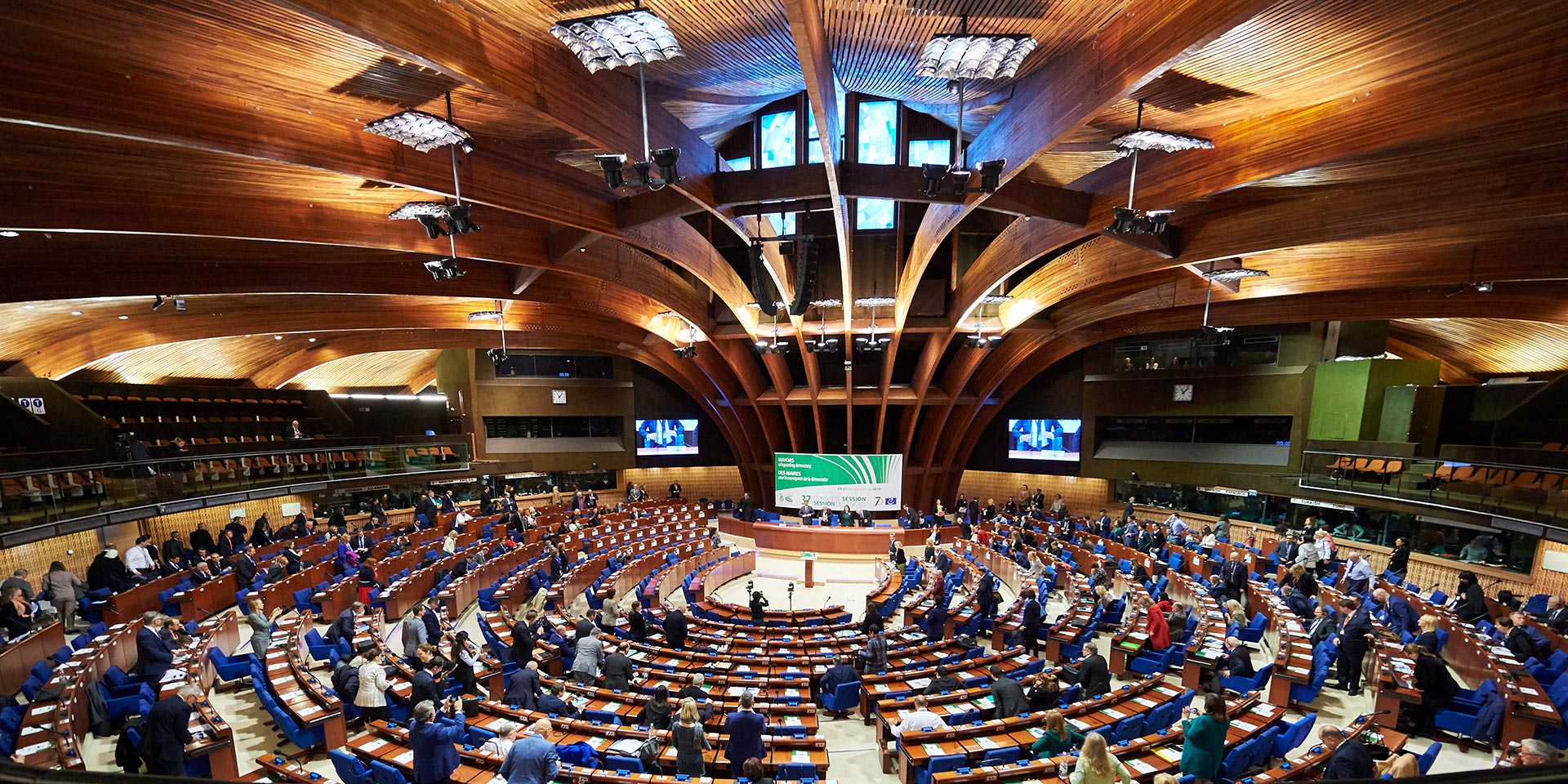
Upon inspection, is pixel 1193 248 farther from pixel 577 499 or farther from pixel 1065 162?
pixel 577 499

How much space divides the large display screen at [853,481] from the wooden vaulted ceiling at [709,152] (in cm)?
763

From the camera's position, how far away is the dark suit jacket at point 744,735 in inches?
287

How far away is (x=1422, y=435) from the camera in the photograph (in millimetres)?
19750

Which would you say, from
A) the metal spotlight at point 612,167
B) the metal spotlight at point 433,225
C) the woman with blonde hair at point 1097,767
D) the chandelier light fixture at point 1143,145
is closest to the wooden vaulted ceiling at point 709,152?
the metal spotlight at point 433,225

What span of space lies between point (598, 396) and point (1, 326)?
720 inches

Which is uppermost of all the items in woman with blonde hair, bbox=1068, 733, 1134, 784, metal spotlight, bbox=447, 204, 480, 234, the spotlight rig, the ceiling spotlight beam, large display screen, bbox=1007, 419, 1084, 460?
the ceiling spotlight beam

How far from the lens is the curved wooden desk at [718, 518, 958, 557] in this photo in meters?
22.8

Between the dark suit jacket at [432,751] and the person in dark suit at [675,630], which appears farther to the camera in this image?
the person in dark suit at [675,630]

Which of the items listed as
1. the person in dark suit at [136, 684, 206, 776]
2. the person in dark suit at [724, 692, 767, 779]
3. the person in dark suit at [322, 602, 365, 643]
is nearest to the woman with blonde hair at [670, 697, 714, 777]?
the person in dark suit at [724, 692, 767, 779]

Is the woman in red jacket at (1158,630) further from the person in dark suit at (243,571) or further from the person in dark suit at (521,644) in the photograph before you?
the person in dark suit at (243,571)

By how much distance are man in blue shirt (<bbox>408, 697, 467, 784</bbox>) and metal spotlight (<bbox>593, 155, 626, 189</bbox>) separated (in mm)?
5756

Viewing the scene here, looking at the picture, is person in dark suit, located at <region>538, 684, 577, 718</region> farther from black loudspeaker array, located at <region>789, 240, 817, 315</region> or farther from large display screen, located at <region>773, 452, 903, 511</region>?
large display screen, located at <region>773, 452, 903, 511</region>

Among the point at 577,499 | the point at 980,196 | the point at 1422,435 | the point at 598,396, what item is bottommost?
the point at 577,499

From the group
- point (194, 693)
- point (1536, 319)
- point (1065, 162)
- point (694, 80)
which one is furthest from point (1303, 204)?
point (194, 693)
